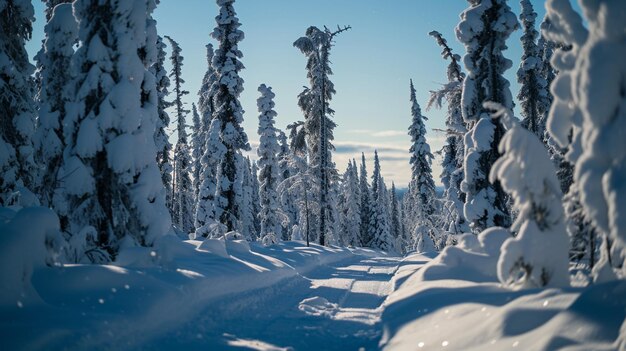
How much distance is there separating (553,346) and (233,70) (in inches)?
928

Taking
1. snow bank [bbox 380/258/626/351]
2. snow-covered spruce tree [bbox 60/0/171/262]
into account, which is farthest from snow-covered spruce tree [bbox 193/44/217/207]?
snow bank [bbox 380/258/626/351]

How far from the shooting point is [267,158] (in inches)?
1404

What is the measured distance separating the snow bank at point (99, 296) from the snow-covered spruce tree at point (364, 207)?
47858 mm

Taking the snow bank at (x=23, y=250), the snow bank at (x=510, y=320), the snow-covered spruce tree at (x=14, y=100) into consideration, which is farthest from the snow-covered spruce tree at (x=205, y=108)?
the snow bank at (x=510, y=320)

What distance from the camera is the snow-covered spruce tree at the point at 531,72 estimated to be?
2889cm

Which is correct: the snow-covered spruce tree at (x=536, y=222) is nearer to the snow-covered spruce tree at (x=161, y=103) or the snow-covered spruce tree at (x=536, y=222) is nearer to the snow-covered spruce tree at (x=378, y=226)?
the snow-covered spruce tree at (x=161, y=103)

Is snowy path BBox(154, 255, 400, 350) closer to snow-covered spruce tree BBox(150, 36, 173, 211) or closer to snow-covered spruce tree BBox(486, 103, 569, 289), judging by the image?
snow-covered spruce tree BBox(486, 103, 569, 289)

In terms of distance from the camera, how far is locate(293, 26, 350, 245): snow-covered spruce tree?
30.9 metres

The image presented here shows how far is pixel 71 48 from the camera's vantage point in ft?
46.0

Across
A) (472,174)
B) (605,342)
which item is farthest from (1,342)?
(472,174)

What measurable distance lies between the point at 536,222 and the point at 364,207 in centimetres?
5683

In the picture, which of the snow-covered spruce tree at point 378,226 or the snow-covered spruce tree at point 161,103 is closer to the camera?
the snow-covered spruce tree at point 161,103

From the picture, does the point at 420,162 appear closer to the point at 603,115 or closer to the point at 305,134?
the point at 305,134

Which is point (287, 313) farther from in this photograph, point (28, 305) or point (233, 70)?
point (233, 70)
